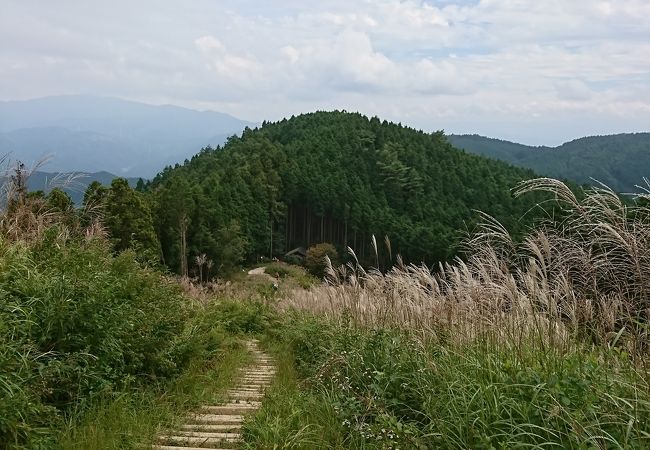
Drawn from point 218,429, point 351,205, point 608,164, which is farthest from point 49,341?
point 608,164

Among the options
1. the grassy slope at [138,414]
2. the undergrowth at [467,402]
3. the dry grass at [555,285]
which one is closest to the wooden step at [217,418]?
the grassy slope at [138,414]

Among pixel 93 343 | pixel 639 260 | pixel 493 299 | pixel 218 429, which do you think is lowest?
pixel 218 429

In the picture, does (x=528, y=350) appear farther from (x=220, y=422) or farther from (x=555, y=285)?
(x=220, y=422)

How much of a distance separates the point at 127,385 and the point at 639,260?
3.75 meters

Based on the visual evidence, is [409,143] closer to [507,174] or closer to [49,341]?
[507,174]

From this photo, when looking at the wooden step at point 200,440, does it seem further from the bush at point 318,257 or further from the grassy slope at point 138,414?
the bush at point 318,257

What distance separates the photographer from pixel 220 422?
425cm

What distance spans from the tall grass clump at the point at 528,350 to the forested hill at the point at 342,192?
36.0 meters

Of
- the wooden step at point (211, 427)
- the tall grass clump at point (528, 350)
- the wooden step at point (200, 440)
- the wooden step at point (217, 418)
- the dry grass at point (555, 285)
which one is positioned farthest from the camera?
the wooden step at point (217, 418)

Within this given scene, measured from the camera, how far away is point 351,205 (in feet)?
193

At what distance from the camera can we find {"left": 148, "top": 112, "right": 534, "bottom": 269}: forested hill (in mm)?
48562

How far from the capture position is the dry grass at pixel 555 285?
2.86m

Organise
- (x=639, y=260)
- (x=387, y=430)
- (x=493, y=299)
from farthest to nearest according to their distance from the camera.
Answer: (x=493, y=299) < (x=387, y=430) < (x=639, y=260)

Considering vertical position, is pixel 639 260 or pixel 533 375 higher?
pixel 639 260
